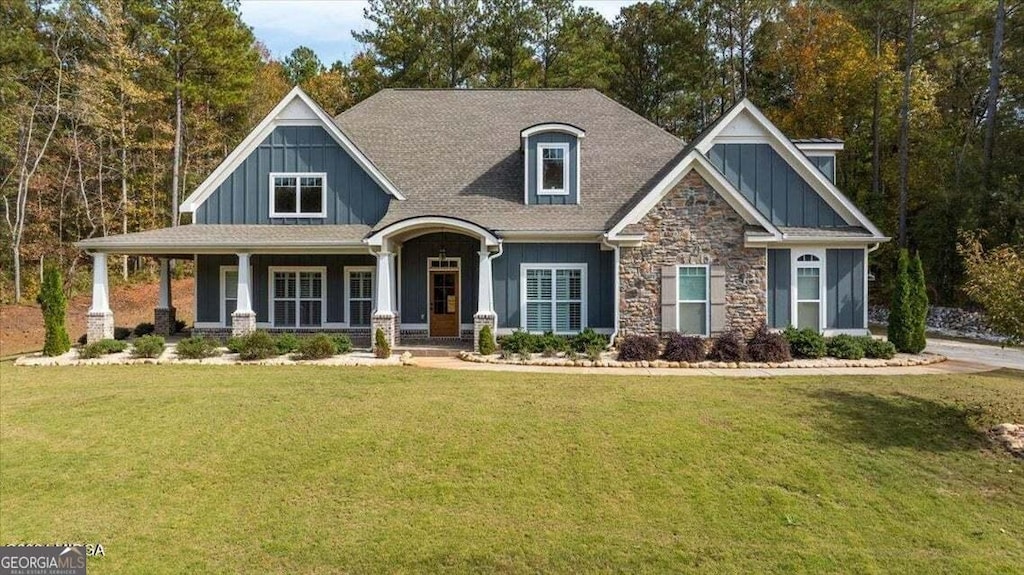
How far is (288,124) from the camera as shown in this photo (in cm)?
1647

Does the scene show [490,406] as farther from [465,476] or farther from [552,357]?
[552,357]

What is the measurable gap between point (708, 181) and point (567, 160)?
4190 mm

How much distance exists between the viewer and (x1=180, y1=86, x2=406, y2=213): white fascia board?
16297 millimetres

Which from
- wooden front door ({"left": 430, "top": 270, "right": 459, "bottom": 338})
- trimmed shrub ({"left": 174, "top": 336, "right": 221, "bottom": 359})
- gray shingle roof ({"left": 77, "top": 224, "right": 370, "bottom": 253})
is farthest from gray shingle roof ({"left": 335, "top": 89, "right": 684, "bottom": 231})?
trimmed shrub ({"left": 174, "top": 336, "right": 221, "bottom": 359})

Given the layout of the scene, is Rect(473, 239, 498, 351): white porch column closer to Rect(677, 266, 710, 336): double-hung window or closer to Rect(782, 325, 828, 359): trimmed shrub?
Rect(677, 266, 710, 336): double-hung window

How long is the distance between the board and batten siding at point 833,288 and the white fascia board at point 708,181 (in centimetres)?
156

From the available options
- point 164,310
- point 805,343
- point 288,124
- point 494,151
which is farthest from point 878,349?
point 164,310

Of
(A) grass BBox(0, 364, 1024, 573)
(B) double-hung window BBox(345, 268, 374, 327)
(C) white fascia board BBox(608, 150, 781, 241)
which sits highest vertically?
(C) white fascia board BBox(608, 150, 781, 241)

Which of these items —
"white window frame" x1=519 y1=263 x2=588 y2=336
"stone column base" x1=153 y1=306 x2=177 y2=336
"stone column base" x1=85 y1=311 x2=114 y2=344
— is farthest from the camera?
"stone column base" x1=153 y1=306 x2=177 y2=336

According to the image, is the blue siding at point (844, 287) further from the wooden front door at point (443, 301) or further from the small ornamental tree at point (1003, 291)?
the wooden front door at point (443, 301)

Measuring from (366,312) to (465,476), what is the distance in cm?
1087

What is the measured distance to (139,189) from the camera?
3194cm

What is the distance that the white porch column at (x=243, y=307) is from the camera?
15.1 metres

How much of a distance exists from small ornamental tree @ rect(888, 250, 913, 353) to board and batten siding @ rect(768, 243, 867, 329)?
0.80 meters
